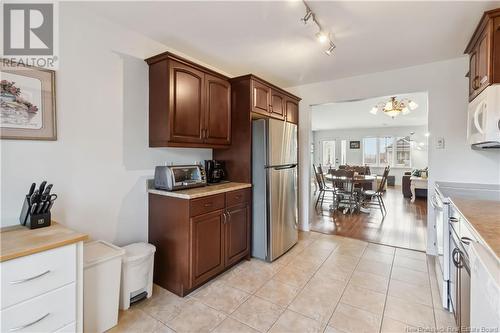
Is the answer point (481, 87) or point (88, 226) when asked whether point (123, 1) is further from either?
point (481, 87)

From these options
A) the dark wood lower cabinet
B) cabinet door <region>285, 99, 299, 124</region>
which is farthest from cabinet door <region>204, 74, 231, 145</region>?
cabinet door <region>285, 99, 299, 124</region>

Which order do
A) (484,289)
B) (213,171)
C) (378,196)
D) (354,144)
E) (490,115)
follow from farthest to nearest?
1. (354,144)
2. (378,196)
3. (213,171)
4. (490,115)
5. (484,289)

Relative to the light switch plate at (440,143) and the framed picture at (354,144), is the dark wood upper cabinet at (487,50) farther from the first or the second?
the framed picture at (354,144)

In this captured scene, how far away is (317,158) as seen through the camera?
1124cm

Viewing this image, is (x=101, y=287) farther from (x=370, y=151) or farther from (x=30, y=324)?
(x=370, y=151)

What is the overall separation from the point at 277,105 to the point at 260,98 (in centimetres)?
42

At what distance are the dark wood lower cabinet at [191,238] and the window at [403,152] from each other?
30.6 ft

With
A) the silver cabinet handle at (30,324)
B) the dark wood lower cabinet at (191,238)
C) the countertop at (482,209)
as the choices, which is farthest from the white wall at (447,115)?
the silver cabinet handle at (30,324)

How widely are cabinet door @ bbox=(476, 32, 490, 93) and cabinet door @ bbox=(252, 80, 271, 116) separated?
1981 mm

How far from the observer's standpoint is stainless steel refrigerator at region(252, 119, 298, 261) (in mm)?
2713

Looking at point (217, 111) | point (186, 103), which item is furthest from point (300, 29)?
point (186, 103)

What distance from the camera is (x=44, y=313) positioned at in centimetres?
127

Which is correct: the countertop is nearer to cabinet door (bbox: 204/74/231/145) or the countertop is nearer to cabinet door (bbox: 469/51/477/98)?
cabinet door (bbox: 469/51/477/98)

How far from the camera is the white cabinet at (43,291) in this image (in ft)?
3.78
